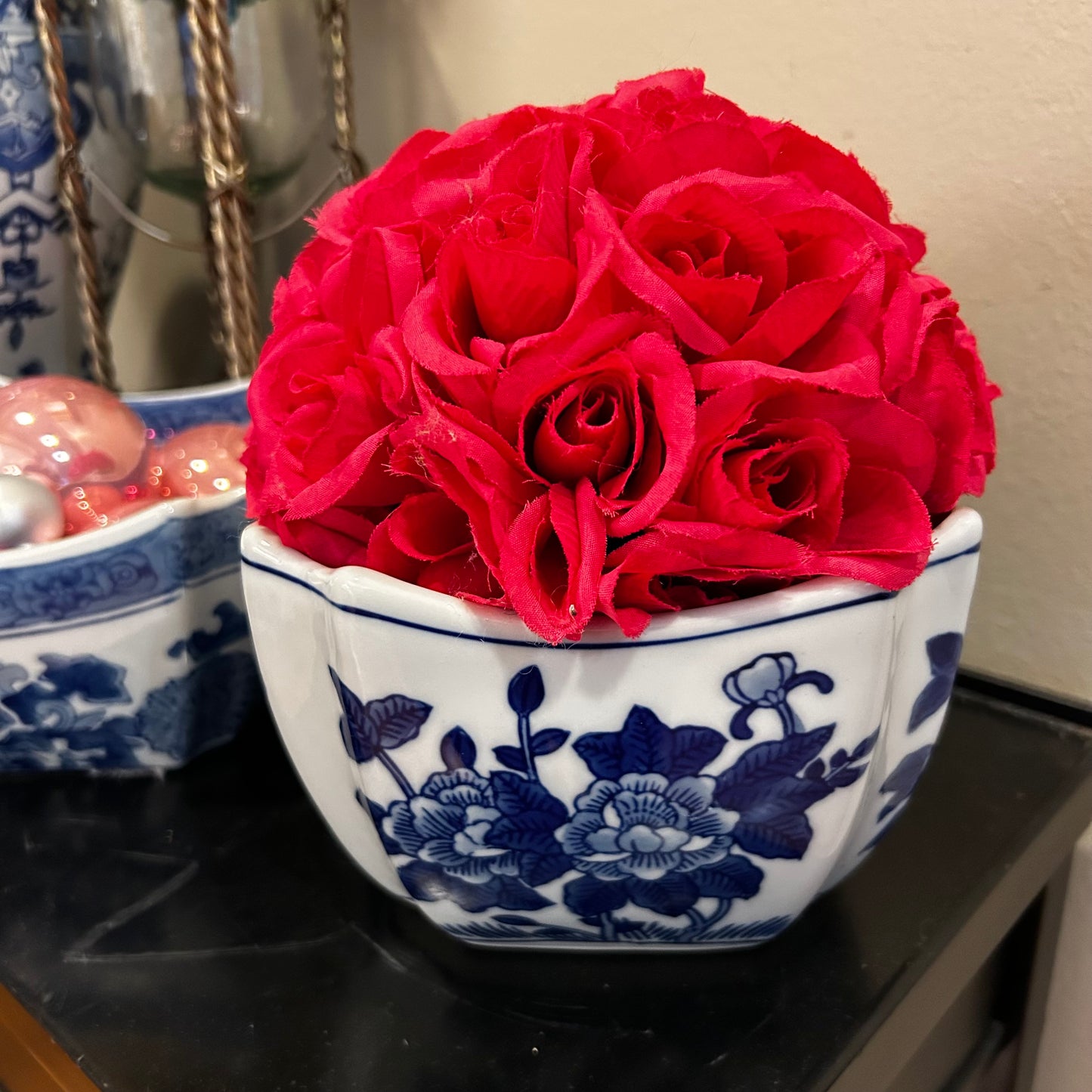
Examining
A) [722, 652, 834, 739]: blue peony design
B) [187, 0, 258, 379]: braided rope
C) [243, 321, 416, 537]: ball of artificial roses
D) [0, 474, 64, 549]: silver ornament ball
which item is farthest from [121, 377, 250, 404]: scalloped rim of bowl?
[722, 652, 834, 739]: blue peony design

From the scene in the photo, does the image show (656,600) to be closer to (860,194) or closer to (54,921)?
(860,194)

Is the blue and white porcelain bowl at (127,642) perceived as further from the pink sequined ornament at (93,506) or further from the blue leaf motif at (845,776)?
the blue leaf motif at (845,776)


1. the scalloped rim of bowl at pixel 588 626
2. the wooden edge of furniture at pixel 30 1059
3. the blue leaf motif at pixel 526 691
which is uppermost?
the scalloped rim of bowl at pixel 588 626

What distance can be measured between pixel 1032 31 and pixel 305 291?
0.26m

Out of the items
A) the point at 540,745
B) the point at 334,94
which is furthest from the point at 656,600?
the point at 334,94

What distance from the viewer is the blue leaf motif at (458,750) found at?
0.22m

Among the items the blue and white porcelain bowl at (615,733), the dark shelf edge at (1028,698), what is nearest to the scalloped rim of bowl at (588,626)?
the blue and white porcelain bowl at (615,733)

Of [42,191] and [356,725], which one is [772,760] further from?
[42,191]

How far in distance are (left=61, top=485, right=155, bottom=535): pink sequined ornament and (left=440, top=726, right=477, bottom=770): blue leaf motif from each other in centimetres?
19

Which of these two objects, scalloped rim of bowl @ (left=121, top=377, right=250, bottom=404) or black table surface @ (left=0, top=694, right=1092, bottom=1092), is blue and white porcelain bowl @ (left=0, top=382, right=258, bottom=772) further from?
scalloped rim of bowl @ (left=121, top=377, right=250, bottom=404)

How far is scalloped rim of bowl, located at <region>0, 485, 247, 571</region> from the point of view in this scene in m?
0.32

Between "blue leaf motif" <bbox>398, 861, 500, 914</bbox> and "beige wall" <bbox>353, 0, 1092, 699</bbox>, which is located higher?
"beige wall" <bbox>353, 0, 1092, 699</bbox>

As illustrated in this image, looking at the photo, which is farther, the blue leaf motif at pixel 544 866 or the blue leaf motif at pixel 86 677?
the blue leaf motif at pixel 86 677

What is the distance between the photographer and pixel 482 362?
0.68ft
